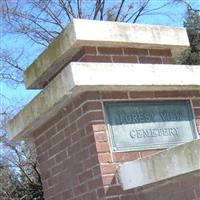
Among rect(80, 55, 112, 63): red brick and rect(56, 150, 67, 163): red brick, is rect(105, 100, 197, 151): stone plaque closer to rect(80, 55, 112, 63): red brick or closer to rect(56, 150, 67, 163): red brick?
rect(80, 55, 112, 63): red brick

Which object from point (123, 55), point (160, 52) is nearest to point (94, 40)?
point (123, 55)

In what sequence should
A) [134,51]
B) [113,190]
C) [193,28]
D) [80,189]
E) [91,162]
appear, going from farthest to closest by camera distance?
[193,28]
[134,51]
[80,189]
[91,162]
[113,190]

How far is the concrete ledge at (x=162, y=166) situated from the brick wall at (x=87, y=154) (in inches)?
4.5

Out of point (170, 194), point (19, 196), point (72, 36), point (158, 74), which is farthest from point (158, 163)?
point (19, 196)

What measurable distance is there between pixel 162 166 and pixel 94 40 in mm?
1103

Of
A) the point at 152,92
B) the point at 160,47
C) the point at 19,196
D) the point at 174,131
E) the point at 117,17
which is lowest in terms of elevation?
the point at 174,131

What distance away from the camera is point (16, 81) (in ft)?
55.8

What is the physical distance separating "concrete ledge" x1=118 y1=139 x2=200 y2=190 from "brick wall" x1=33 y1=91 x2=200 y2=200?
0.11m

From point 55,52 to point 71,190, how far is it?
3.56ft

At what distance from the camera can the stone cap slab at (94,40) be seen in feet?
12.4

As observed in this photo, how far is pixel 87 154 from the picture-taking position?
369 cm

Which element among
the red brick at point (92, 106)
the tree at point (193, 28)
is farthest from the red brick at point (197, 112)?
the tree at point (193, 28)

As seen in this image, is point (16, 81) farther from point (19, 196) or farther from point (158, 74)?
point (158, 74)

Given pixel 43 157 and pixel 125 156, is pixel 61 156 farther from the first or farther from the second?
pixel 125 156
